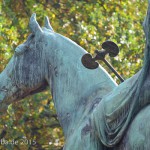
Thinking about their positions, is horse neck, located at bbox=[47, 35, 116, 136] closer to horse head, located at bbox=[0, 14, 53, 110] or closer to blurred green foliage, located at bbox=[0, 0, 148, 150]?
horse head, located at bbox=[0, 14, 53, 110]

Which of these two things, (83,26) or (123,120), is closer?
(123,120)

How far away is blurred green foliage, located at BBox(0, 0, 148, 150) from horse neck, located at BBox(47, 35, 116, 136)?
743cm

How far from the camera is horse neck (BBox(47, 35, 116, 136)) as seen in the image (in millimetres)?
5867

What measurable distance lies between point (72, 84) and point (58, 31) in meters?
8.52

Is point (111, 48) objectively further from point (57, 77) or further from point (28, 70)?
point (28, 70)

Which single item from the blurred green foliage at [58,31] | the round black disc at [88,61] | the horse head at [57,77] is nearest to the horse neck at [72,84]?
the horse head at [57,77]

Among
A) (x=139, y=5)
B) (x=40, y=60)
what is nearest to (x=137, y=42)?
(x=139, y=5)

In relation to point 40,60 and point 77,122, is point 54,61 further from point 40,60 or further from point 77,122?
point 77,122

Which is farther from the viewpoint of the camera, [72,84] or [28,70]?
[28,70]

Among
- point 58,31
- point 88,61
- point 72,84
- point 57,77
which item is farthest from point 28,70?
point 58,31

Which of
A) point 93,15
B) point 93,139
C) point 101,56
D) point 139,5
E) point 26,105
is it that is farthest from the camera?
point 139,5

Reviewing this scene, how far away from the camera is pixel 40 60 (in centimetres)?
618

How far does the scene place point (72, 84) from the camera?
599 centimetres

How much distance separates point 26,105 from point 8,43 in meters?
1.05
